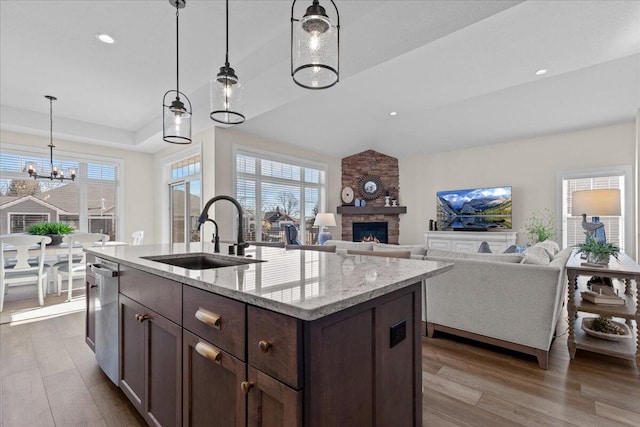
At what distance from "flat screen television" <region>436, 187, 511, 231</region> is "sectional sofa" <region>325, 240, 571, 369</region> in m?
3.55

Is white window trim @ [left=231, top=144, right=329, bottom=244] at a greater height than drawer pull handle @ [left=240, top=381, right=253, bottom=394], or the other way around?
white window trim @ [left=231, top=144, right=329, bottom=244]

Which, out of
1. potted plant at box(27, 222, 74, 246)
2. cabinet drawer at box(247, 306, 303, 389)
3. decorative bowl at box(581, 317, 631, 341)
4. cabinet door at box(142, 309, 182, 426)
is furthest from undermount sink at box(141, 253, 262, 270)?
potted plant at box(27, 222, 74, 246)

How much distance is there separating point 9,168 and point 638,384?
8004 mm

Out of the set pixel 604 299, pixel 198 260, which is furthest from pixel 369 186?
pixel 198 260

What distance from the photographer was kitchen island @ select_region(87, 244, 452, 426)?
83cm

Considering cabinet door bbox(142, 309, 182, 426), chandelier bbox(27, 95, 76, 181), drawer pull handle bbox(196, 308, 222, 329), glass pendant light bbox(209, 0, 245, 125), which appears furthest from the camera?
chandelier bbox(27, 95, 76, 181)

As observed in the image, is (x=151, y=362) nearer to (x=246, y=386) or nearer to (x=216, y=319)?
(x=216, y=319)

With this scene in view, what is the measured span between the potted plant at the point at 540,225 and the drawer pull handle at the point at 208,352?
612 cm

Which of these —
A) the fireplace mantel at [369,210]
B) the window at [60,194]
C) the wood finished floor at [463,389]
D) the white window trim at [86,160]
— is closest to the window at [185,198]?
the white window trim at [86,160]

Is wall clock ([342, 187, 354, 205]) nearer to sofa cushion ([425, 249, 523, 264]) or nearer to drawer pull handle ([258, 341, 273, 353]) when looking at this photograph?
sofa cushion ([425, 249, 523, 264])

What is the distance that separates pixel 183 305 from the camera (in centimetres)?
121

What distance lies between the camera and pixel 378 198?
752cm

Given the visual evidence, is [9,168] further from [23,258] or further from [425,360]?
[425,360]

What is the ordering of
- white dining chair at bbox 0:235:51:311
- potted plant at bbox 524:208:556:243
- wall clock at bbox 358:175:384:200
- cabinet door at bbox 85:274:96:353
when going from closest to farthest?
1. cabinet door at bbox 85:274:96:353
2. white dining chair at bbox 0:235:51:311
3. potted plant at bbox 524:208:556:243
4. wall clock at bbox 358:175:384:200
